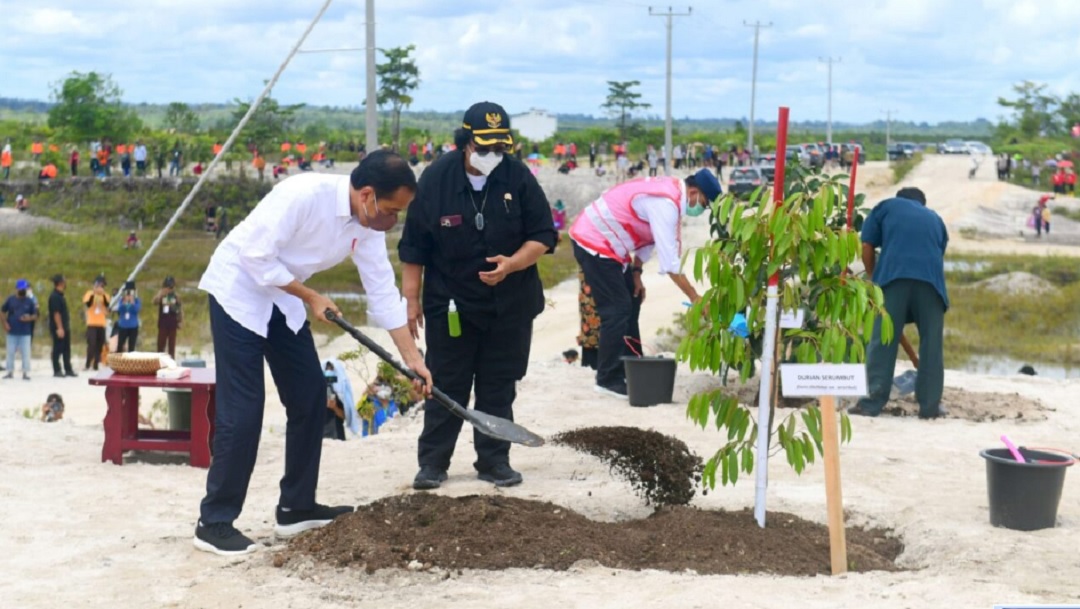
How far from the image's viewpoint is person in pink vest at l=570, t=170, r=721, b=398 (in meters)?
10.1

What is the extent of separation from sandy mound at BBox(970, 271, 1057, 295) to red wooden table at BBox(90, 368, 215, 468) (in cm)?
2558

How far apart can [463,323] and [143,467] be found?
245cm

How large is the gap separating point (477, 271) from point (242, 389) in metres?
1.68

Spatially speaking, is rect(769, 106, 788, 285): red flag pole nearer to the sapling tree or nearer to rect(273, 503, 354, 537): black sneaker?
the sapling tree

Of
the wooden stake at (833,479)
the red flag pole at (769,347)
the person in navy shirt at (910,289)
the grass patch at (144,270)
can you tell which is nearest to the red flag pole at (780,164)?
the red flag pole at (769,347)

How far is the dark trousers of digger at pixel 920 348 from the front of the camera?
9.87 meters

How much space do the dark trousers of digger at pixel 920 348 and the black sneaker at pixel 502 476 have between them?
3.52 meters

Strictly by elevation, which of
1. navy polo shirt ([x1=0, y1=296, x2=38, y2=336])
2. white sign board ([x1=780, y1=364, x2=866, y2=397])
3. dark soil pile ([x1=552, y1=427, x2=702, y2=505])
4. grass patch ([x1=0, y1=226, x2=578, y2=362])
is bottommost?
grass patch ([x1=0, y1=226, x2=578, y2=362])

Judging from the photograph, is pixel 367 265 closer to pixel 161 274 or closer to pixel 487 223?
pixel 487 223

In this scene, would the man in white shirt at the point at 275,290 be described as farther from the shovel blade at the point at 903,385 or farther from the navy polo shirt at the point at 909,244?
the shovel blade at the point at 903,385

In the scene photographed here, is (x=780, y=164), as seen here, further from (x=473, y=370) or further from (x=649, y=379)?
(x=649, y=379)

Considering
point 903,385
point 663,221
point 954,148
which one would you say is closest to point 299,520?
point 663,221

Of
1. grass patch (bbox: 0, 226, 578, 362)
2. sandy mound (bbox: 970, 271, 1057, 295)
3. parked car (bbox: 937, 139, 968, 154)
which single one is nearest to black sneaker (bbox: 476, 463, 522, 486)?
grass patch (bbox: 0, 226, 578, 362)

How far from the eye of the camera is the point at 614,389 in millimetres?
10945
